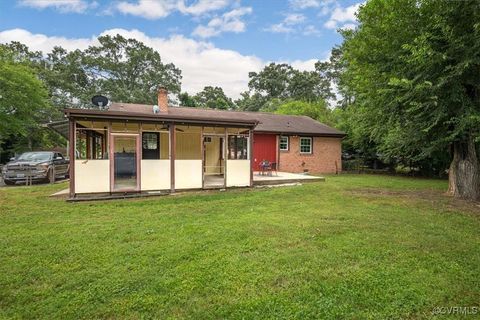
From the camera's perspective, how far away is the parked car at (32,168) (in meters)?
12.2

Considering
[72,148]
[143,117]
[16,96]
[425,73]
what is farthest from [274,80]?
[72,148]

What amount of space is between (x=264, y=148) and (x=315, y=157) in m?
3.87

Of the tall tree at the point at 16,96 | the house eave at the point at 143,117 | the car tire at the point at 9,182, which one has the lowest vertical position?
the car tire at the point at 9,182

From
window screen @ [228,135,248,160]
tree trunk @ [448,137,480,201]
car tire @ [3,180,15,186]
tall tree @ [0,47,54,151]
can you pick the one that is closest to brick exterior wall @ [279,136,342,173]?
window screen @ [228,135,248,160]

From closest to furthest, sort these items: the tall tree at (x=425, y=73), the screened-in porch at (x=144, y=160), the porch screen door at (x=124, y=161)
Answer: the tall tree at (x=425, y=73)
the screened-in porch at (x=144, y=160)
the porch screen door at (x=124, y=161)

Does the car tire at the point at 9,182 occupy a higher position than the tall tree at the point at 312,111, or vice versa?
the tall tree at the point at 312,111

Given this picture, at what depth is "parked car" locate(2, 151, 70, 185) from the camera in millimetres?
12215

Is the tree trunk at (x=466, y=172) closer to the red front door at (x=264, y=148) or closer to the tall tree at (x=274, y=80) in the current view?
the red front door at (x=264, y=148)

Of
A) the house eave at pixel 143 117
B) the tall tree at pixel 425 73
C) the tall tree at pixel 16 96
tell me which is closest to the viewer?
the tall tree at pixel 425 73

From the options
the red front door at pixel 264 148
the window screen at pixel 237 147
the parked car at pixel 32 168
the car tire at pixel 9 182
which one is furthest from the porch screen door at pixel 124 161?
the red front door at pixel 264 148

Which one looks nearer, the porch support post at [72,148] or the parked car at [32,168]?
the porch support post at [72,148]

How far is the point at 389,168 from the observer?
19.9 metres

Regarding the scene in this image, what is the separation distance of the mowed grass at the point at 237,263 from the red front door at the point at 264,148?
33.7 ft

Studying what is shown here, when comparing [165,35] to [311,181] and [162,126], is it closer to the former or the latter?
[162,126]
